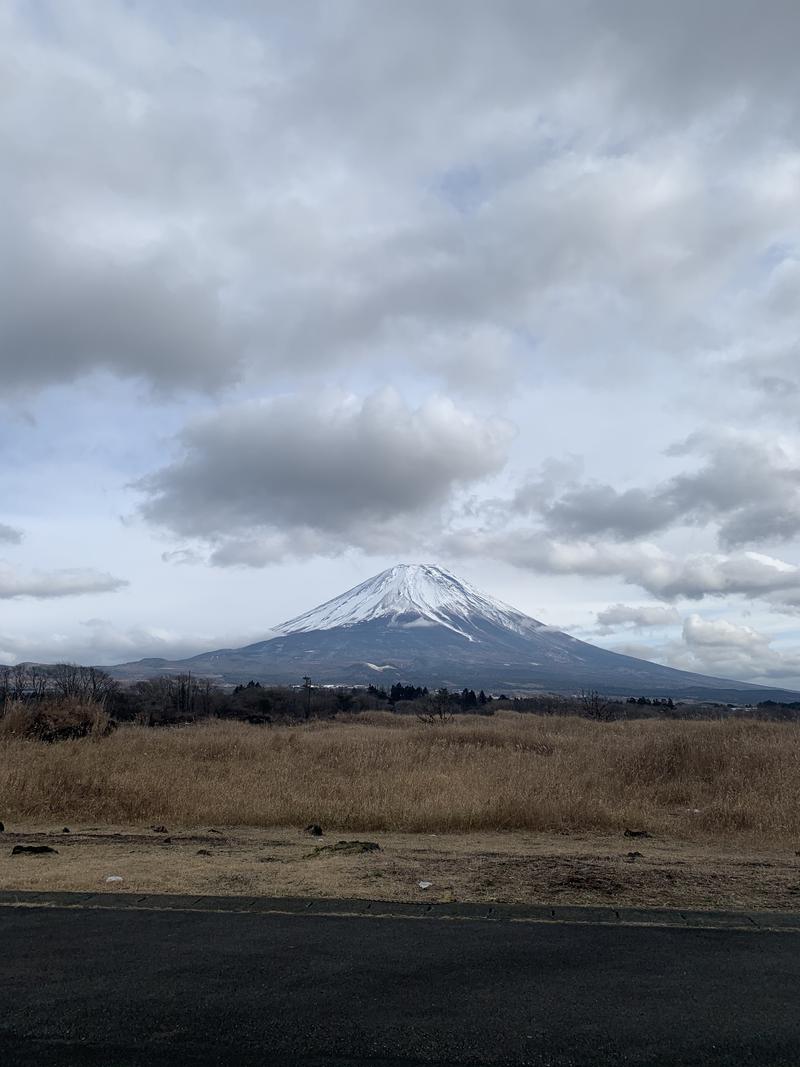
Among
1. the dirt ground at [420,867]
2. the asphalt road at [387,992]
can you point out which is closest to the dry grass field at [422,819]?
the dirt ground at [420,867]

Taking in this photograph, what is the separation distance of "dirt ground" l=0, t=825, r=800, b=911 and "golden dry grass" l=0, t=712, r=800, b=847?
28.8 inches

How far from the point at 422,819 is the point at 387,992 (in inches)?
315

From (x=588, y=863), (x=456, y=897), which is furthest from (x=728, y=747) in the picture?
(x=456, y=897)

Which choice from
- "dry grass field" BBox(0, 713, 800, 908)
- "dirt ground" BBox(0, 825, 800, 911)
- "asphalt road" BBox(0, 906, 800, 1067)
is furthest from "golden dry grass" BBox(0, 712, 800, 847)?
"asphalt road" BBox(0, 906, 800, 1067)

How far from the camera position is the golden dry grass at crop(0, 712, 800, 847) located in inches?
509

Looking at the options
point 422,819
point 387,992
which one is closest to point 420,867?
point 422,819

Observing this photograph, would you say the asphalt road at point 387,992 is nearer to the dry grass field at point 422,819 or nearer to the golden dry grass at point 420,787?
the dry grass field at point 422,819

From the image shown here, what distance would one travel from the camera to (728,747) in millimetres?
19734

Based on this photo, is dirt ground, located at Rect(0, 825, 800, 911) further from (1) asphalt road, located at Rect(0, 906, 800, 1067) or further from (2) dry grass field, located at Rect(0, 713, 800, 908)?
(1) asphalt road, located at Rect(0, 906, 800, 1067)

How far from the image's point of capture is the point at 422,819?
501 inches

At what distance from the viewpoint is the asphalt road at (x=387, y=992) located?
4113mm

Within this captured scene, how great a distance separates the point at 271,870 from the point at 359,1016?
4.65 meters

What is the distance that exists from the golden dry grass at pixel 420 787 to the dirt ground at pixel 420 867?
731 mm

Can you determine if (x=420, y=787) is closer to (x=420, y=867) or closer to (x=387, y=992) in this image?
(x=420, y=867)
